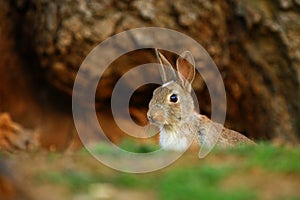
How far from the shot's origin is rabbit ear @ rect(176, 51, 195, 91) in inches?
307

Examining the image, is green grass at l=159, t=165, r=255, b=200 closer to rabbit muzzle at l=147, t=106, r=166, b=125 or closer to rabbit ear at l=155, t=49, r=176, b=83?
rabbit muzzle at l=147, t=106, r=166, b=125

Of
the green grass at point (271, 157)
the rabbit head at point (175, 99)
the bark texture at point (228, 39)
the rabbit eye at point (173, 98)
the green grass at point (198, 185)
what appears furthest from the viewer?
the bark texture at point (228, 39)

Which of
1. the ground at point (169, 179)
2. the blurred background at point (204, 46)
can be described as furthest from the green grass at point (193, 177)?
the blurred background at point (204, 46)

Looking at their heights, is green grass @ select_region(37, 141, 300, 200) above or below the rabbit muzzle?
below

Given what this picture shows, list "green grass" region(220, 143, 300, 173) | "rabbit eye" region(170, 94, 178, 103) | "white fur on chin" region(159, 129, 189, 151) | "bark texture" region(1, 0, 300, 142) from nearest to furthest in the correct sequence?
"green grass" region(220, 143, 300, 173) < "white fur on chin" region(159, 129, 189, 151) < "rabbit eye" region(170, 94, 178, 103) < "bark texture" region(1, 0, 300, 142)

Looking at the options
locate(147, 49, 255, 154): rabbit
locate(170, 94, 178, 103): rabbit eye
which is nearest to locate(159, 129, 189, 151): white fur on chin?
locate(147, 49, 255, 154): rabbit

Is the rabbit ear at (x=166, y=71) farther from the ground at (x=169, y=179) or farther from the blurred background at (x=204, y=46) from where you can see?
the ground at (x=169, y=179)

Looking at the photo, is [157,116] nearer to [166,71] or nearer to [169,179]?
[166,71]

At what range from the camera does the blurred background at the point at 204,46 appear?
10.2 metres

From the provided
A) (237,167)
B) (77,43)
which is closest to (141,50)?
(77,43)

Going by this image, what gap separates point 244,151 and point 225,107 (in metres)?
5.66

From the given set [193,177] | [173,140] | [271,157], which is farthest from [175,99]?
[193,177]

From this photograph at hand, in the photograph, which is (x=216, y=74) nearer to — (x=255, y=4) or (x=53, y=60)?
(x=255, y=4)

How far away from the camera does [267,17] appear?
10.2m
